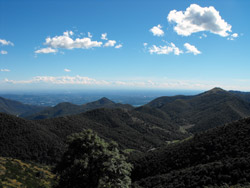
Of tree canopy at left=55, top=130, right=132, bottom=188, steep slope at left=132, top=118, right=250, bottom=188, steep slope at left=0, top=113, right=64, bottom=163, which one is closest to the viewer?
tree canopy at left=55, top=130, right=132, bottom=188

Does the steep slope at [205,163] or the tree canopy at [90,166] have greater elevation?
the tree canopy at [90,166]

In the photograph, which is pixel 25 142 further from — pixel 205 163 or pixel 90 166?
pixel 90 166

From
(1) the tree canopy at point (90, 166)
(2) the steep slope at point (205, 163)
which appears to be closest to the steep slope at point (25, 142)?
(2) the steep slope at point (205, 163)

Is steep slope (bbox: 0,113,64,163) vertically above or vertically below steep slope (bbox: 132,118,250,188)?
below

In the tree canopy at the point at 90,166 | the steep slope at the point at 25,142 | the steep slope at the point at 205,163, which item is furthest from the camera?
the steep slope at the point at 25,142

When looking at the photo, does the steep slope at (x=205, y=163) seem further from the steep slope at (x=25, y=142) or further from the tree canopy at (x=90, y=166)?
the steep slope at (x=25, y=142)

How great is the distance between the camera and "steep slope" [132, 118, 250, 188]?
1204 inches

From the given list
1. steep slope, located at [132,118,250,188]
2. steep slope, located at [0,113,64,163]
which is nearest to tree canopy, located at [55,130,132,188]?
steep slope, located at [132,118,250,188]

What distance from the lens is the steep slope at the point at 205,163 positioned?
30.6 meters

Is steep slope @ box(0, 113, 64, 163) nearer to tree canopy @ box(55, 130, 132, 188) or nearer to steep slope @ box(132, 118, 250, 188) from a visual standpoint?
steep slope @ box(132, 118, 250, 188)

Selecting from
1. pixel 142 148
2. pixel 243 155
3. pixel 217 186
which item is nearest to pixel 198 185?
pixel 217 186

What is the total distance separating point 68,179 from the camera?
1692 centimetres

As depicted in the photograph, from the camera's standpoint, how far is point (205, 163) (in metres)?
41.6

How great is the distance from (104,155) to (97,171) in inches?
64.8
